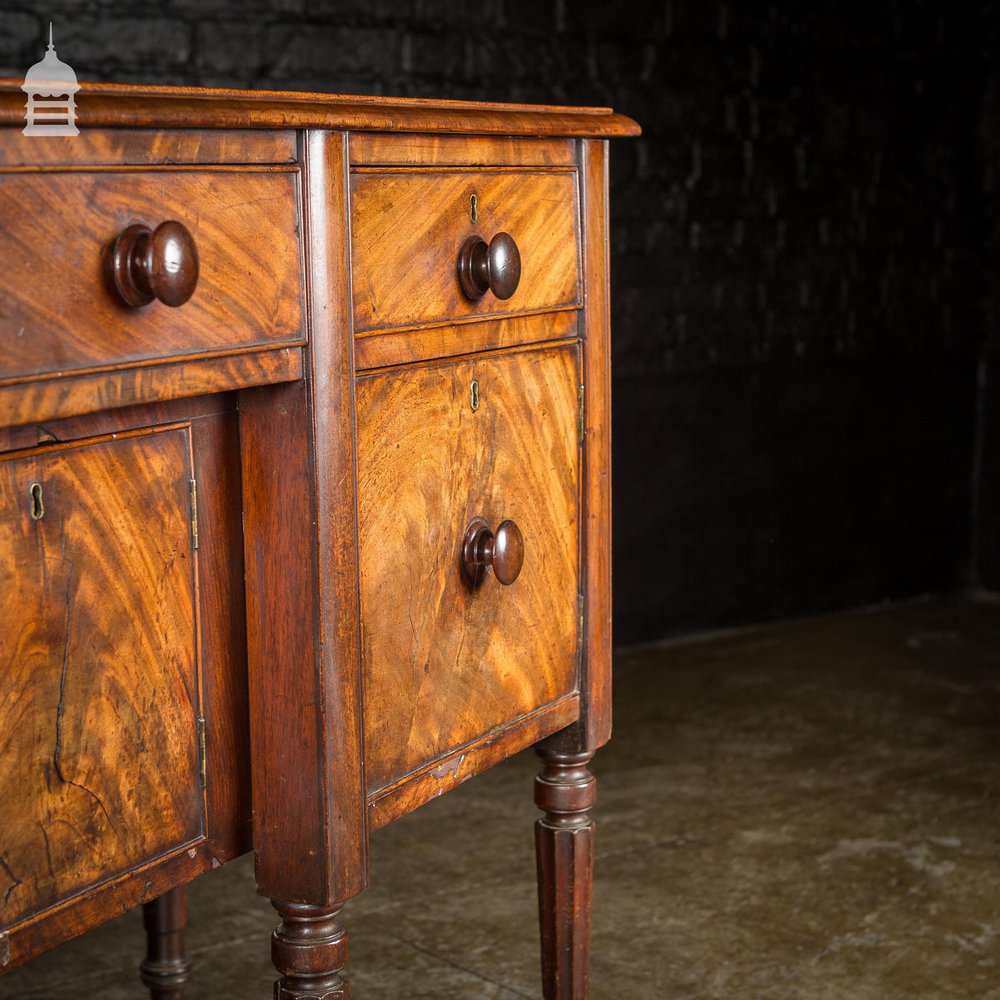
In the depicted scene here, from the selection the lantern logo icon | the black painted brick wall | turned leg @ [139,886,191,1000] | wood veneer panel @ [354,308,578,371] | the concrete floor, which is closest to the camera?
the lantern logo icon

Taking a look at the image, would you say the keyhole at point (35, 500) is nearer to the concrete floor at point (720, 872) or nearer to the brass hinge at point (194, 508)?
the brass hinge at point (194, 508)

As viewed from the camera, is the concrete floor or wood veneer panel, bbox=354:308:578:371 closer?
wood veneer panel, bbox=354:308:578:371

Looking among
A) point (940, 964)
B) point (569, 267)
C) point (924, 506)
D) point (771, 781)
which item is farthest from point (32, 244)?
point (924, 506)

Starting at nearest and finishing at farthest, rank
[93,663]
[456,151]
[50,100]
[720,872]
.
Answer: [50,100], [93,663], [456,151], [720,872]

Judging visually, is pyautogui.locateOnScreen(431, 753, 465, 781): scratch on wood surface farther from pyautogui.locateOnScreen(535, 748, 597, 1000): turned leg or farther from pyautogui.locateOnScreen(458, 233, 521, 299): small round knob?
pyautogui.locateOnScreen(458, 233, 521, 299): small round knob

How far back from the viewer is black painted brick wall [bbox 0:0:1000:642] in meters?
3.47

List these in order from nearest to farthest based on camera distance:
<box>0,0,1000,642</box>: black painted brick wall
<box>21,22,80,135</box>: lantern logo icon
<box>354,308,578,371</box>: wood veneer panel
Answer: <box>21,22,80,135</box>: lantern logo icon
<box>354,308,578,371</box>: wood veneer panel
<box>0,0,1000,642</box>: black painted brick wall

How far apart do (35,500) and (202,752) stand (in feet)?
0.85

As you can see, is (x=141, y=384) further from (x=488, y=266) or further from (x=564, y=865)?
(x=564, y=865)

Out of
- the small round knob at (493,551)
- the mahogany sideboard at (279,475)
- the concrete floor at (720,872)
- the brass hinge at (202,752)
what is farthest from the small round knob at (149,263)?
the concrete floor at (720,872)

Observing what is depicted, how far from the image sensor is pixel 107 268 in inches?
36.9

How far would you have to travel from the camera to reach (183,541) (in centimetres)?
106

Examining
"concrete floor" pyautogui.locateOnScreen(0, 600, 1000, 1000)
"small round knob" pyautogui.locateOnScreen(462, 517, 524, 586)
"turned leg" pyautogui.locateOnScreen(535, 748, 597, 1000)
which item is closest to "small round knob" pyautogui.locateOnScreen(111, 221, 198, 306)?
"small round knob" pyautogui.locateOnScreen(462, 517, 524, 586)

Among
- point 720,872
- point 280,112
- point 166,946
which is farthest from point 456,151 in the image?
point 720,872
